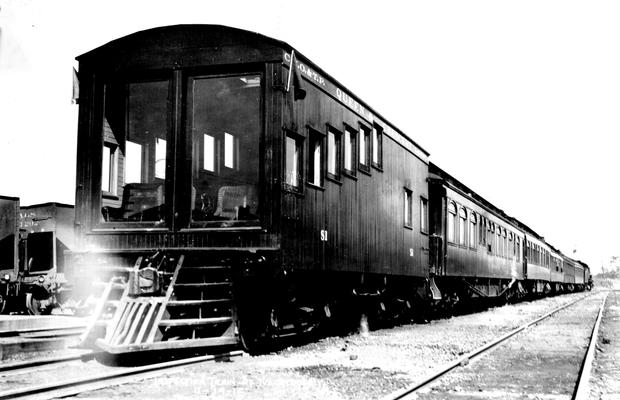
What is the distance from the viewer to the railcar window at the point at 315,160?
895 centimetres

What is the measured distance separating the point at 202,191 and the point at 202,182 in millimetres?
104

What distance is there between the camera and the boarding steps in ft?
22.8

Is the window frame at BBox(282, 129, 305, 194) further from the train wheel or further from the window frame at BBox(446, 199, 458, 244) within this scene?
the train wheel

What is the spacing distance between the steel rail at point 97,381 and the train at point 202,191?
21cm

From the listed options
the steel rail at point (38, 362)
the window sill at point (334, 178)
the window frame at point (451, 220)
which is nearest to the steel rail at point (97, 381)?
the steel rail at point (38, 362)

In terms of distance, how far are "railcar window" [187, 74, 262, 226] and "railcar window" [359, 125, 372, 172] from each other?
8.14 ft

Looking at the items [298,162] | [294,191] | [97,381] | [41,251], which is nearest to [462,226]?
[298,162]

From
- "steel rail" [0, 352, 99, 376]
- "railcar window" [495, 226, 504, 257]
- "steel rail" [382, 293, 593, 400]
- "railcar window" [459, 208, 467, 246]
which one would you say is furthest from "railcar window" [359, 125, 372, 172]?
"railcar window" [495, 226, 504, 257]

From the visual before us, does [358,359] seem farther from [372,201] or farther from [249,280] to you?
[372,201]

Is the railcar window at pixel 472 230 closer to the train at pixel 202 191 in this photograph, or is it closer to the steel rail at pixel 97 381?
the train at pixel 202 191

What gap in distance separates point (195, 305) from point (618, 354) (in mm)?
6036

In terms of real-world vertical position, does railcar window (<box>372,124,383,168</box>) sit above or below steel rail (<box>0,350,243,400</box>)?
above

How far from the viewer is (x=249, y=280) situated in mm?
7926

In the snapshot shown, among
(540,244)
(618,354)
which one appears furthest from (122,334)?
(540,244)
